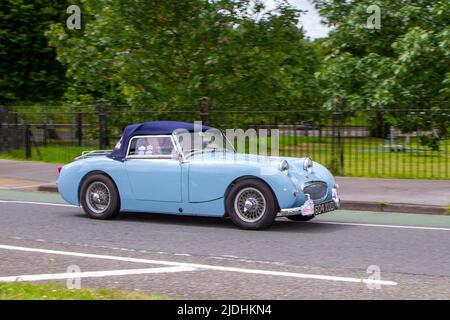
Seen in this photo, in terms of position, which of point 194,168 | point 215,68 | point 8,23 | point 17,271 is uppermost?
point 8,23

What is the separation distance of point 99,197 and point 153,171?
108cm

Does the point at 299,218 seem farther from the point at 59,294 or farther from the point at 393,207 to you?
the point at 59,294

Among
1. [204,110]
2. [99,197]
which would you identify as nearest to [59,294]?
[99,197]

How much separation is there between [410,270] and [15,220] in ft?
20.1

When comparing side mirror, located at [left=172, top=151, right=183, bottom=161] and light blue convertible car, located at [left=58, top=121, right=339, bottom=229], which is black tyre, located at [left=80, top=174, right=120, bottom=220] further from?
side mirror, located at [left=172, top=151, right=183, bottom=161]

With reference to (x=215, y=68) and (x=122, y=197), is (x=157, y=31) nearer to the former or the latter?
(x=215, y=68)

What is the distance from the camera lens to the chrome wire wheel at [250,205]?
984 centimetres

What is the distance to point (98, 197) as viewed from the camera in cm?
1112

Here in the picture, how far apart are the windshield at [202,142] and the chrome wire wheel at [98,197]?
52.9 inches

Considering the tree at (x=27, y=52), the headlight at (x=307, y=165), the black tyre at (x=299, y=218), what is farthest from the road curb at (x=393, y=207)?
the tree at (x=27, y=52)

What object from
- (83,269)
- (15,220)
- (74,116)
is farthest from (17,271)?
(74,116)

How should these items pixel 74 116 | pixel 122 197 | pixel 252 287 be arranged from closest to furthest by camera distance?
pixel 252 287, pixel 122 197, pixel 74 116

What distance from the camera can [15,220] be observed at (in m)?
11.1

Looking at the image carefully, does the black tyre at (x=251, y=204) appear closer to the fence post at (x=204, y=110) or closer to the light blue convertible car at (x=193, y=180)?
the light blue convertible car at (x=193, y=180)
